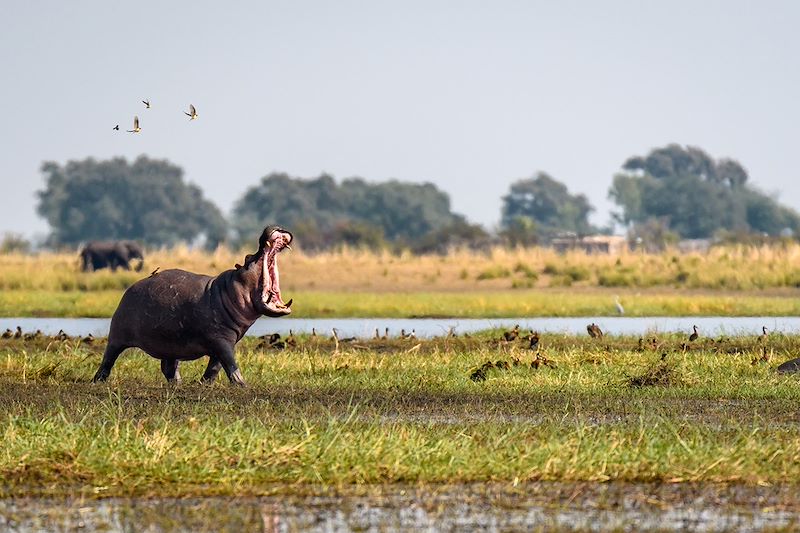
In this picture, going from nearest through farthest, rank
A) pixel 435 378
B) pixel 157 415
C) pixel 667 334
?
1. pixel 157 415
2. pixel 435 378
3. pixel 667 334

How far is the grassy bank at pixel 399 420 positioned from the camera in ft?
26.1

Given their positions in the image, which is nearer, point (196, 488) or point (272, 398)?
point (196, 488)

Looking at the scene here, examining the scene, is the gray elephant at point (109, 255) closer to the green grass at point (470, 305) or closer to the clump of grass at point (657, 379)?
the green grass at point (470, 305)

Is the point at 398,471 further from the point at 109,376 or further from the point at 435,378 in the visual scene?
the point at 109,376

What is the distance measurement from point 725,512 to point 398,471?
1581 mm

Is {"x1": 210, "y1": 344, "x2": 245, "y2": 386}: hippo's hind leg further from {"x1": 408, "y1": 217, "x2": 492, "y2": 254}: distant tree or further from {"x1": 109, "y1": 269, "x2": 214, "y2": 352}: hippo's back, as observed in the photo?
{"x1": 408, "y1": 217, "x2": 492, "y2": 254}: distant tree

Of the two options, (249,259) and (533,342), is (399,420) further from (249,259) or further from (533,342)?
(533,342)

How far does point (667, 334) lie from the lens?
17672 mm

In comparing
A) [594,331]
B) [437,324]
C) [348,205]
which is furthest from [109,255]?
[348,205]

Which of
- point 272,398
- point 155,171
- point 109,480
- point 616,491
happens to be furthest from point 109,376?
point 155,171

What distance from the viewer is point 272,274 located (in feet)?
39.3

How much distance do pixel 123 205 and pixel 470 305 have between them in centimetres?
5847

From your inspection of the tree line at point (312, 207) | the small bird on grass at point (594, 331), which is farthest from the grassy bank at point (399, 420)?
the tree line at point (312, 207)

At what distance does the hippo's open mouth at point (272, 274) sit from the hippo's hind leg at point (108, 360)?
123 cm
